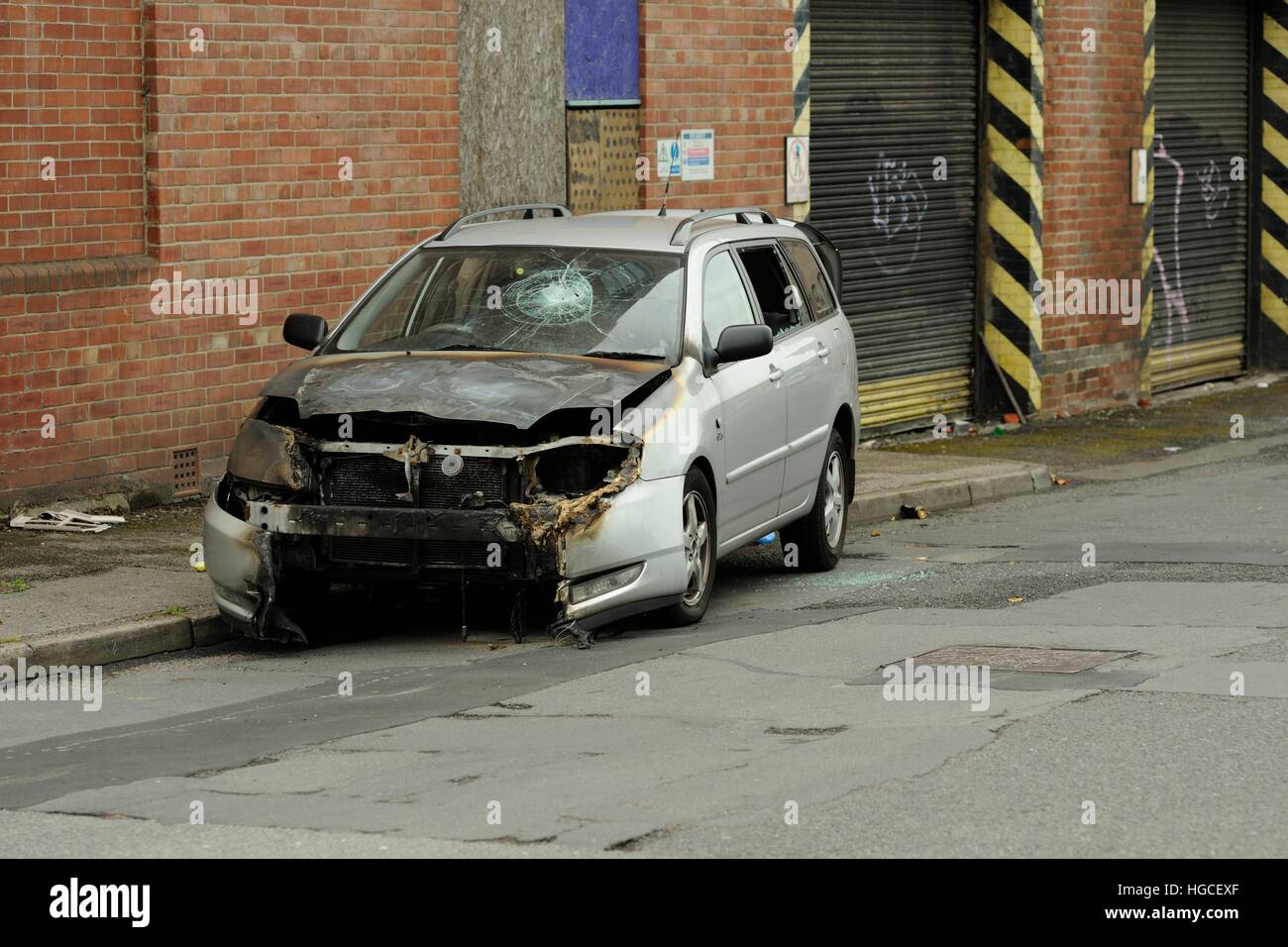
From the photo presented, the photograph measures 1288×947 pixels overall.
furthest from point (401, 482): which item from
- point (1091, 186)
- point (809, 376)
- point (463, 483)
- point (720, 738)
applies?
point (1091, 186)

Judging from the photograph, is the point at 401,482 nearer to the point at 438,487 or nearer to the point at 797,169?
the point at 438,487

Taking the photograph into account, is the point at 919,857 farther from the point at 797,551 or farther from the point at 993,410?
the point at 993,410

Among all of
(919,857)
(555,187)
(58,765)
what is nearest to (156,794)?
(58,765)

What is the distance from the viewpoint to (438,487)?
350 inches

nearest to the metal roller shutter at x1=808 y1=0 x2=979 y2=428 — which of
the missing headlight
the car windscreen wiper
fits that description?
the car windscreen wiper

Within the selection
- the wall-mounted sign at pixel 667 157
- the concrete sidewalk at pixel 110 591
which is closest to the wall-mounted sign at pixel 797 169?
the wall-mounted sign at pixel 667 157

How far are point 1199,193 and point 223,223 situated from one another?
1286 centimetres

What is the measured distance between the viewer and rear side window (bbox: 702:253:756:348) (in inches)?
396

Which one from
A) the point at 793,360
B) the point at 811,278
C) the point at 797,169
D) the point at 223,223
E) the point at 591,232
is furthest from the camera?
the point at 797,169

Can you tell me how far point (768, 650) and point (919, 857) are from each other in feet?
10.5

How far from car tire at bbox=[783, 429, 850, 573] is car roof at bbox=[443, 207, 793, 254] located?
142 centimetres

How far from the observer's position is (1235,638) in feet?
29.1

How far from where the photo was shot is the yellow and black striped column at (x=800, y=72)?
16844 mm

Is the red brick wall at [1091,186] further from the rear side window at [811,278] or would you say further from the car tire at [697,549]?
the car tire at [697,549]
